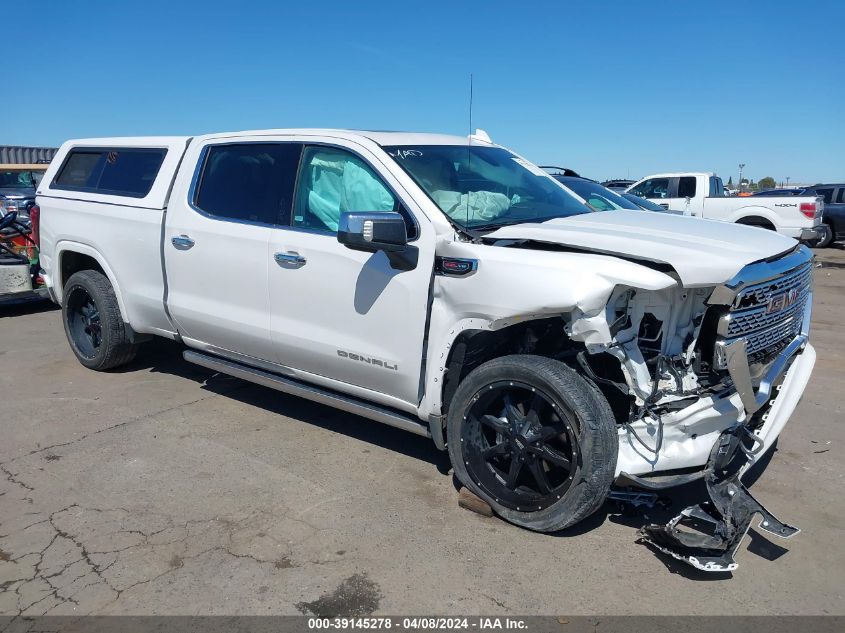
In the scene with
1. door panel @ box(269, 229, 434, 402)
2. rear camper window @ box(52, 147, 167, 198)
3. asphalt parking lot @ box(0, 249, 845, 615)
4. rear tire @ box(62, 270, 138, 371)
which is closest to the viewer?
asphalt parking lot @ box(0, 249, 845, 615)

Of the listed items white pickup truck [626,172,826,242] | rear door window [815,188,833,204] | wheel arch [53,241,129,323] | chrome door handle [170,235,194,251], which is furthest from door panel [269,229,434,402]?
rear door window [815,188,833,204]

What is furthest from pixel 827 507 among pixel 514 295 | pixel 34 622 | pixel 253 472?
pixel 34 622

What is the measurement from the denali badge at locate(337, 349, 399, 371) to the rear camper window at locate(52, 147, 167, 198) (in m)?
2.31

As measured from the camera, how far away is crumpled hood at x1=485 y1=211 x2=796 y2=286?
3.19 metres

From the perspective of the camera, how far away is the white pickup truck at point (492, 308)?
10.8 feet

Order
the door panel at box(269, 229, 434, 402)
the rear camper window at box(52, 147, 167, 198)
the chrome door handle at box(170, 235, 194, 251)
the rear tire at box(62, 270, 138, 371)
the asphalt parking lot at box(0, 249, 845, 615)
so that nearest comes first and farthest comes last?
1. the asphalt parking lot at box(0, 249, 845, 615)
2. the door panel at box(269, 229, 434, 402)
3. the chrome door handle at box(170, 235, 194, 251)
4. the rear camper window at box(52, 147, 167, 198)
5. the rear tire at box(62, 270, 138, 371)

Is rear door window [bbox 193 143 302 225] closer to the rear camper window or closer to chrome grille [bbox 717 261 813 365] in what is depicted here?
the rear camper window

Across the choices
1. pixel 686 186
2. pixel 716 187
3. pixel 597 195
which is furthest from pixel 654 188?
pixel 597 195

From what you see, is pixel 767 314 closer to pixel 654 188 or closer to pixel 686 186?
pixel 686 186

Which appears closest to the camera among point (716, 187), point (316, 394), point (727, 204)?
point (316, 394)

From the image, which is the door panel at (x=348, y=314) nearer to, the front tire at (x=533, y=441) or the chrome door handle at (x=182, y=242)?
the front tire at (x=533, y=441)

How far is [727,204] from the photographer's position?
56.8 ft

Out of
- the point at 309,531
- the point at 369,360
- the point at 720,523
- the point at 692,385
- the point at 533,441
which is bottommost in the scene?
the point at 309,531

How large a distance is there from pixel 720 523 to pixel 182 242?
3.76 m
